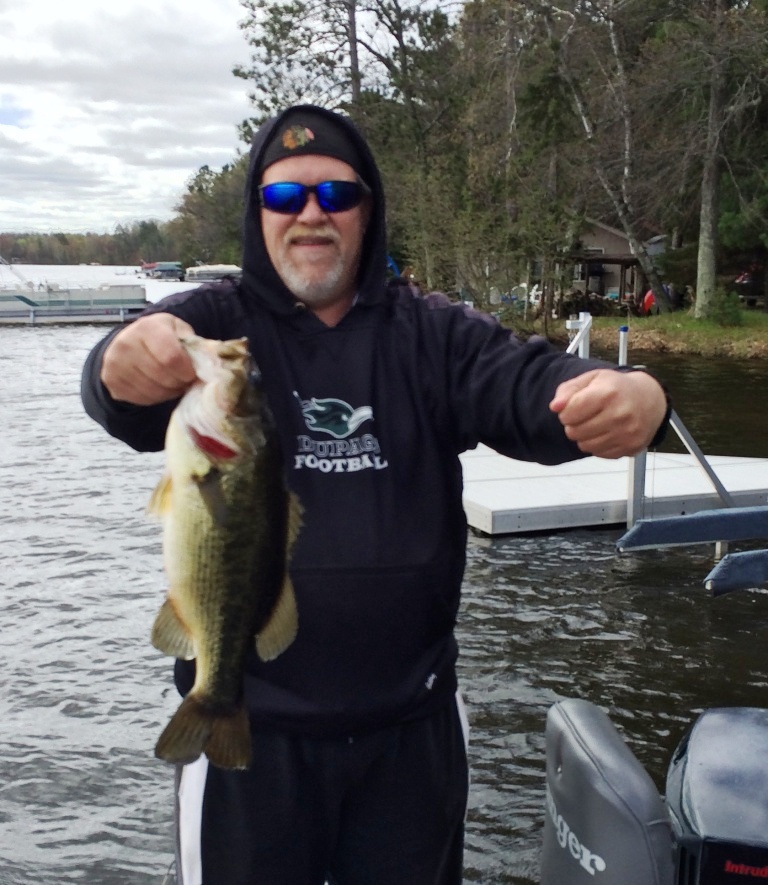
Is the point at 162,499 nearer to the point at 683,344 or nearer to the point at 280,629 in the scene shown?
the point at 280,629

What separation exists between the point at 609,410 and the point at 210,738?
1143 millimetres

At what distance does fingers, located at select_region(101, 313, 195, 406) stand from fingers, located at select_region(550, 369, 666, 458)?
0.79m

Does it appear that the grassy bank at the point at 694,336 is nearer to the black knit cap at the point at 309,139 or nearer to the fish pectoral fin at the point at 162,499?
the black knit cap at the point at 309,139

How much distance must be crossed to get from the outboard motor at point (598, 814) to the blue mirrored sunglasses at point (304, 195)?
1.65m

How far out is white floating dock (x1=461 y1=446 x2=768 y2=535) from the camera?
866cm

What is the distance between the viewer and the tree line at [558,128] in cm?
2825

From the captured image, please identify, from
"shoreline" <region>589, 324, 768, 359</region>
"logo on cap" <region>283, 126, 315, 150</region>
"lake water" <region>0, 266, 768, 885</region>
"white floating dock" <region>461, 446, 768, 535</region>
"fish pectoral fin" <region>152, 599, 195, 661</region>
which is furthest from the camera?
"shoreline" <region>589, 324, 768, 359</region>

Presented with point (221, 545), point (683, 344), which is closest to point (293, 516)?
point (221, 545)

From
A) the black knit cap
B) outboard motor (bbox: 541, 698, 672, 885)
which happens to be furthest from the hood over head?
outboard motor (bbox: 541, 698, 672, 885)

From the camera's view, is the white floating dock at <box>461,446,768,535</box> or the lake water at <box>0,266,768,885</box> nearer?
the lake water at <box>0,266,768,885</box>

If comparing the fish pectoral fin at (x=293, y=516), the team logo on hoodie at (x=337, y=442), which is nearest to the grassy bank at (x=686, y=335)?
the team logo on hoodie at (x=337, y=442)

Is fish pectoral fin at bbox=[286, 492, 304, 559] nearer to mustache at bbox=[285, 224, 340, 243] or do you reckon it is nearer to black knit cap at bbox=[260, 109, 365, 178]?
mustache at bbox=[285, 224, 340, 243]

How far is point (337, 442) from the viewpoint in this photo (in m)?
2.43

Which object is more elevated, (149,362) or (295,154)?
(295,154)
